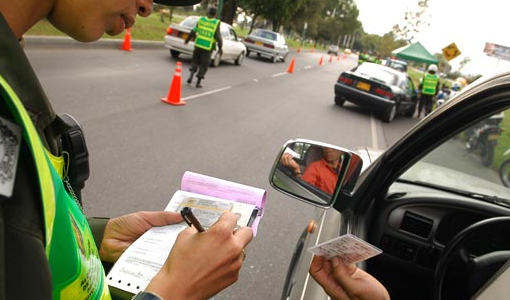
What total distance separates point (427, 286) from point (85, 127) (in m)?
4.96

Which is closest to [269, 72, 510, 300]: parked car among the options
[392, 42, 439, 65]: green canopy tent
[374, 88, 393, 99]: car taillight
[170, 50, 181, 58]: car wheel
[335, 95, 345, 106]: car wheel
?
[374, 88, 393, 99]: car taillight

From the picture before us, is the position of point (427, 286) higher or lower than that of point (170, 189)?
higher

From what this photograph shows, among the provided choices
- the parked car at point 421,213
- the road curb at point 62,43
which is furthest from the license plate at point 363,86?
the parked car at point 421,213

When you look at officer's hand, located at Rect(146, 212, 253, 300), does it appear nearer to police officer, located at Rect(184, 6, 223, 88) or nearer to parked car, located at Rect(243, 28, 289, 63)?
police officer, located at Rect(184, 6, 223, 88)

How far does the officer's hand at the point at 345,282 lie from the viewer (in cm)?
151

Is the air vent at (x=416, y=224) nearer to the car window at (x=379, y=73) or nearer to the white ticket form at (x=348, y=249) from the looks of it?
the white ticket form at (x=348, y=249)

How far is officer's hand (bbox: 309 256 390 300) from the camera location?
4.94 ft

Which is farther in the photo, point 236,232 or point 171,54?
point 171,54

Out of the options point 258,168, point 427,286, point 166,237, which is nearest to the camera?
point 166,237

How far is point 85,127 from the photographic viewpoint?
229 inches

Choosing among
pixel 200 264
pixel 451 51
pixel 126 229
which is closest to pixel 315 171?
pixel 126 229

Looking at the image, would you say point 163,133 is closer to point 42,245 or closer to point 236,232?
point 236,232

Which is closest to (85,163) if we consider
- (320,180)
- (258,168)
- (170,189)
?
(320,180)

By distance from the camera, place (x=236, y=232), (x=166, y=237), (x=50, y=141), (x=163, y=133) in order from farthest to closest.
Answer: (x=163, y=133)
(x=166, y=237)
(x=236, y=232)
(x=50, y=141)
